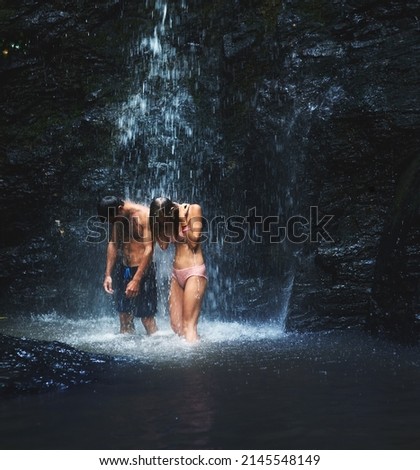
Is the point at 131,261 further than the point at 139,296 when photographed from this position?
Yes

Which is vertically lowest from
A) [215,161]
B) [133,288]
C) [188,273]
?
[133,288]

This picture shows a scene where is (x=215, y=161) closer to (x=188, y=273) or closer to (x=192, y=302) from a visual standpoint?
(x=188, y=273)

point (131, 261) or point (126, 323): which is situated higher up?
point (131, 261)

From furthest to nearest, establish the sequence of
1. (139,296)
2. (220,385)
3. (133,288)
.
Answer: (139,296), (133,288), (220,385)

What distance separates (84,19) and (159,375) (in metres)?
8.32

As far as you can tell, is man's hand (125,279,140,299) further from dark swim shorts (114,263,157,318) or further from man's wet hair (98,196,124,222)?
man's wet hair (98,196,124,222)

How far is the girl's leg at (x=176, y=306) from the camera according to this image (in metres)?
7.32

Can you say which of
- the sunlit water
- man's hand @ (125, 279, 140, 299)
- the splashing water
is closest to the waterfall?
the splashing water

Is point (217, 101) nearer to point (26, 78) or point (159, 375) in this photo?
point (26, 78)

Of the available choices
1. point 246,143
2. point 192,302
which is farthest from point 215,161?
point 192,302

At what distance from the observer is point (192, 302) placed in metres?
7.10

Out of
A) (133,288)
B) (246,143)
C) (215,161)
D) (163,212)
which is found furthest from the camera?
(215,161)

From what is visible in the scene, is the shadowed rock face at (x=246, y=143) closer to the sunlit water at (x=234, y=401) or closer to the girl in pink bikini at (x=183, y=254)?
the girl in pink bikini at (x=183, y=254)

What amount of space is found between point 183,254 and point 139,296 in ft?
2.73
